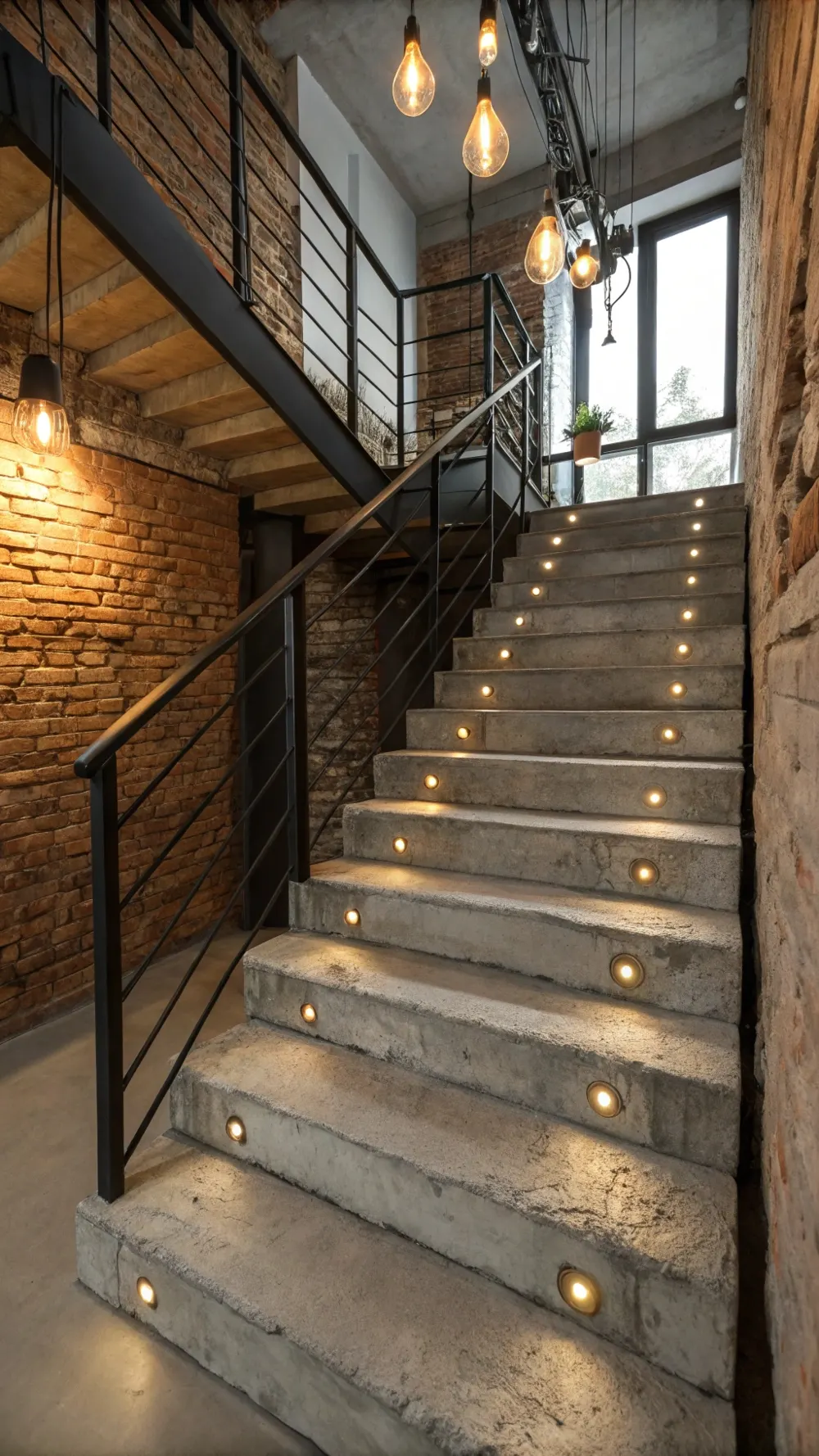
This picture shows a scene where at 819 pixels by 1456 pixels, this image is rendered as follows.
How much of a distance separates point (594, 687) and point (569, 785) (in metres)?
0.55

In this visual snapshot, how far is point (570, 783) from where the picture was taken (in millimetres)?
2158

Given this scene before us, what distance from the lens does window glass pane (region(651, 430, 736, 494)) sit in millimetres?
5898

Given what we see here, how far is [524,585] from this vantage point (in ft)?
10.6

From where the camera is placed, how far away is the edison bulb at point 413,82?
2.22 meters

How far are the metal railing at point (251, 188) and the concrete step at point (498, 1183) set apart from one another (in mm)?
2653

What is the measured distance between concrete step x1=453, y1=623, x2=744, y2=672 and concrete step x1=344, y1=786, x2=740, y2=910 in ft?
2.67

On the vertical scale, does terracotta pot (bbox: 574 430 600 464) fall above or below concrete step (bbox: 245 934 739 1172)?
above

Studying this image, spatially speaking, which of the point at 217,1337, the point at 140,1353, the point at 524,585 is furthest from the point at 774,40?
the point at 140,1353

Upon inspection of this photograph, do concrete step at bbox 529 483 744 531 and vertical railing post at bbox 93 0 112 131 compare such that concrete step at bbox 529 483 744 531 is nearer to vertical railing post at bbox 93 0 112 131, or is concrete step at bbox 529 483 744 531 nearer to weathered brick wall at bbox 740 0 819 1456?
weathered brick wall at bbox 740 0 819 1456

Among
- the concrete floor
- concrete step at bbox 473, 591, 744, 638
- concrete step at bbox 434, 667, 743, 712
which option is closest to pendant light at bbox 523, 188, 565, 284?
concrete step at bbox 473, 591, 744, 638

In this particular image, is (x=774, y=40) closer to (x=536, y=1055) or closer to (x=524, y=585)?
(x=524, y=585)

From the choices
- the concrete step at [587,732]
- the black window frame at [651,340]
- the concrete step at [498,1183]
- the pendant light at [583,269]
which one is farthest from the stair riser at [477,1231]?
the black window frame at [651,340]

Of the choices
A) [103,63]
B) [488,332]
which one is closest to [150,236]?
[103,63]

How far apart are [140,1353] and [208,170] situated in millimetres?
5366
